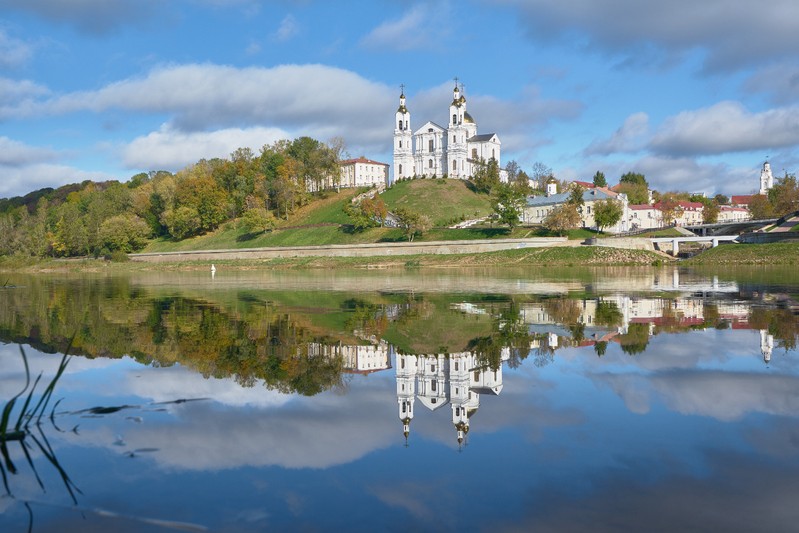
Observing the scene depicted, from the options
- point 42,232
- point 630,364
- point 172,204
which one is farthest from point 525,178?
point 630,364

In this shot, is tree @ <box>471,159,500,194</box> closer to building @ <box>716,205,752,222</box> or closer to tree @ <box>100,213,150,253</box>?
building @ <box>716,205,752,222</box>

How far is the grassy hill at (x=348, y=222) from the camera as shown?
10588cm

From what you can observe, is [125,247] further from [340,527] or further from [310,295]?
[340,527]

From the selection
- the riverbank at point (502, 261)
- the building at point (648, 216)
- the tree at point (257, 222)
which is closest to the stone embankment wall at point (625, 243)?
the riverbank at point (502, 261)

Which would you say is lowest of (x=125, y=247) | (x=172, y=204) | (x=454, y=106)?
(x=125, y=247)

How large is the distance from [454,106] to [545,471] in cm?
15072

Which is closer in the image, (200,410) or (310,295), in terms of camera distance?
(200,410)

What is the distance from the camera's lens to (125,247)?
387 feet

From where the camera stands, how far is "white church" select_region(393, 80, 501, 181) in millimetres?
149625

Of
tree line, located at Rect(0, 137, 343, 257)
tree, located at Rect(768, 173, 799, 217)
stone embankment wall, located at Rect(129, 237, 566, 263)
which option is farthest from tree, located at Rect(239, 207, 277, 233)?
tree, located at Rect(768, 173, 799, 217)

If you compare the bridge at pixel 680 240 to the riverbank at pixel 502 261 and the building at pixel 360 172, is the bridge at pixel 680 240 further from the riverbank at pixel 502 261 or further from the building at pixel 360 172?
the building at pixel 360 172

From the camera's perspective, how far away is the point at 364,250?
94.6 metres

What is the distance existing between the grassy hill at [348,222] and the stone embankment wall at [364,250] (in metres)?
7.47

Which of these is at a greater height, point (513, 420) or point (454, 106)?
point (454, 106)
